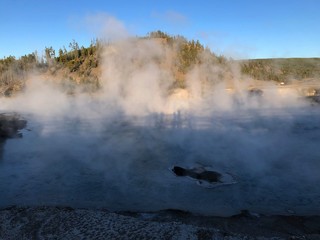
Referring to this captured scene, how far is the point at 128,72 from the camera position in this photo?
2792cm

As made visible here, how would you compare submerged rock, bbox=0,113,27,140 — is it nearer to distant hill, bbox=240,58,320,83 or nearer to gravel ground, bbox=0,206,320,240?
gravel ground, bbox=0,206,320,240

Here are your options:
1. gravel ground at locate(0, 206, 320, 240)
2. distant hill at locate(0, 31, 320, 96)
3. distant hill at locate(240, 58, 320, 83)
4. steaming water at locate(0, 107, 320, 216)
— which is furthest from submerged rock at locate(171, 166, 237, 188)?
distant hill at locate(240, 58, 320, 83)

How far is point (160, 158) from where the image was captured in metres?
11.0

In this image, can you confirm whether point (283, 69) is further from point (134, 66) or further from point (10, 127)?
point (10, 127)

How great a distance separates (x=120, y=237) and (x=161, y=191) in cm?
250

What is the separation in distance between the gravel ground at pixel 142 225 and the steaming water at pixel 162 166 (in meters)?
0.47

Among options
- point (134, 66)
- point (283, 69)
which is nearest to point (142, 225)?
point (134, 66)

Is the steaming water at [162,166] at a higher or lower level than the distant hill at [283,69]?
lower

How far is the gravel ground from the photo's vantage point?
19.7 ft

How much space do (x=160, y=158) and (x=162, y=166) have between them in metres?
0.84

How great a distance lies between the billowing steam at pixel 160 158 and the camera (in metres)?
7.91

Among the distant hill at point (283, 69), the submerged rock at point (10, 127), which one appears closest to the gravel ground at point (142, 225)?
the submerged rock at point (10, 127)

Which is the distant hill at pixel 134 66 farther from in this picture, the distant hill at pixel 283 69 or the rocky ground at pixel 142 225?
the rocky ground at pixel 142 225

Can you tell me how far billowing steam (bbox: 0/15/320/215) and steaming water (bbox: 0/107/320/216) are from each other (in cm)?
2
